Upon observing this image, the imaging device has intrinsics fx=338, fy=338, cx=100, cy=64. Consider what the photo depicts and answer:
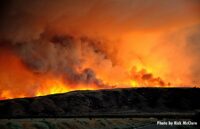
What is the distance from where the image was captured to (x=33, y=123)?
5009 centimetres

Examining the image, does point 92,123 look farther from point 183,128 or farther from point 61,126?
point 183,128

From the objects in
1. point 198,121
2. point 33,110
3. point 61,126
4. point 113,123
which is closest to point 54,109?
point 33,110

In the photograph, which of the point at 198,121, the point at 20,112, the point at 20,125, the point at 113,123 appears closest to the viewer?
the point at 198,121

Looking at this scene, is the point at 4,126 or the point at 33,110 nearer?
the point at 4,126

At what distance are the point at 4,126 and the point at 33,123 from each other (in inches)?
233

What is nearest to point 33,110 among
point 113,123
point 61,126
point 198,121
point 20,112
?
point 20,112

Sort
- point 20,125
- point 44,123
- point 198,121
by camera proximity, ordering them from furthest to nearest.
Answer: point 44,123, point 20,125, point 198,121

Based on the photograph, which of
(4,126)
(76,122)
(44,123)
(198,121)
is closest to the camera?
(198,121)

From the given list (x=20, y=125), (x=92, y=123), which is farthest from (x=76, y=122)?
(x=20, y=125)

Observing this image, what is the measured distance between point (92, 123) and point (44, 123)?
14.9 m

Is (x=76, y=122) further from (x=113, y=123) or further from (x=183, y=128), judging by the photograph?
(x=183, y=128)

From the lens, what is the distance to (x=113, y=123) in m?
70.1

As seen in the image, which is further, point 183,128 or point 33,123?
point 183,128

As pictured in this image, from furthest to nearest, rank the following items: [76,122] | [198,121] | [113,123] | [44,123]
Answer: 1. [113,123]
2. [76,122]
3. [44,123]
4. [198,121]
